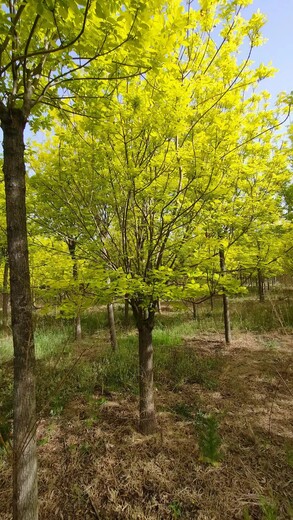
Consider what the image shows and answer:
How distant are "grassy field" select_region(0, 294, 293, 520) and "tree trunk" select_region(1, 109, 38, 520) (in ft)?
0.44

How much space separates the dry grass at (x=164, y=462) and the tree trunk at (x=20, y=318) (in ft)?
4.49

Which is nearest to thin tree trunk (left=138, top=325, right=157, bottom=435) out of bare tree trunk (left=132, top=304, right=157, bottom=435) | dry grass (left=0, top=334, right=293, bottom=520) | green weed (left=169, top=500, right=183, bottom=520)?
bare tree trunk (left=132, top=304, right=157, bottom=435)

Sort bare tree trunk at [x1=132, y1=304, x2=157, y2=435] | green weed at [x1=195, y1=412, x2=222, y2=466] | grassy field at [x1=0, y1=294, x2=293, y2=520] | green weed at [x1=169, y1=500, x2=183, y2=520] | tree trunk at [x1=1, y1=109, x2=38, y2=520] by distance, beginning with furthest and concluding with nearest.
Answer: bare tree trunk at [x1=132, y1=304, x2=157, y2=435]
green weed at [x1=195, y1=412, x2=222, y2=466]
grassy field at [x1=0, y1=294, x2=293, y2=520]
green weed at [x1=169, y1=500, x2=183, y2=520]
tree trunk at [x1=1, y1=109, x2=38, y2=520]

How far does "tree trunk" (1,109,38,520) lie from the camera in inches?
73.8

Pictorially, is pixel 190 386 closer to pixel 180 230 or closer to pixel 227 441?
pixel 227 441

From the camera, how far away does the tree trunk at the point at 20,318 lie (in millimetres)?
1875

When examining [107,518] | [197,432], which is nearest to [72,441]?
[107,518]

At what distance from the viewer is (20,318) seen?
1896 mm

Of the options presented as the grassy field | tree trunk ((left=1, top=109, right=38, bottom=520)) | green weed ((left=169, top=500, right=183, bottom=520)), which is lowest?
green weed ((left=169, top=500, right=183, bottom=520))

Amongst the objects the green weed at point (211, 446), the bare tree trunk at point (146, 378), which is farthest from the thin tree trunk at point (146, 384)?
the green weed at point (211, 446)

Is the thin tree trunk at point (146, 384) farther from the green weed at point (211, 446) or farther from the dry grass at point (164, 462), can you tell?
the green weed at point (211, 446)

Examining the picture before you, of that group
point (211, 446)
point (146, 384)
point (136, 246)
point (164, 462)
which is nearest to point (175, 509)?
point (164, 462)

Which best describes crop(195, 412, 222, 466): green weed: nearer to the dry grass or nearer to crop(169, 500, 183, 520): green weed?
the dry grass

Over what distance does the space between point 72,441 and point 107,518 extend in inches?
50.5
